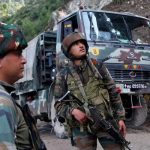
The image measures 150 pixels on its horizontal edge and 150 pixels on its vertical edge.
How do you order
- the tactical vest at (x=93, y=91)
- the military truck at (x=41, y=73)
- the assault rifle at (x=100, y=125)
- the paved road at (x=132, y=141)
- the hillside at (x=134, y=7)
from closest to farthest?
the assault rifle at (x=100, y=125) → the tactical vest at (x=93, y=91) → the paved road at (x=132, y=141) → the military truck at (x=41, y=73) → the hillside at (x=134, y=7)

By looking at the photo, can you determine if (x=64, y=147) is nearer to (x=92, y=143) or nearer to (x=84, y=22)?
(x=84, y=22)

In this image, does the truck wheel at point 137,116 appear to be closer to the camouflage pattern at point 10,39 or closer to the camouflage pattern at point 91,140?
the camouflage pattern at point 91,140

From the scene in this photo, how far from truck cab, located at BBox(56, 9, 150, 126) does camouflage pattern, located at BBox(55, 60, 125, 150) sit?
409 cm

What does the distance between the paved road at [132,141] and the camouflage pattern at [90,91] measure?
3262mm

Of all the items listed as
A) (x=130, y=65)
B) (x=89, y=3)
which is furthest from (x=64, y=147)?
(x=89, y=3)

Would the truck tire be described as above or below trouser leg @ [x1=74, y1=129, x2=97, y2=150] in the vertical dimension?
below

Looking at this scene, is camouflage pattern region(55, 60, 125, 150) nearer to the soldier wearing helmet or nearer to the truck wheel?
the soldier wearing helmet

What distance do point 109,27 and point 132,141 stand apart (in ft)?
7.53

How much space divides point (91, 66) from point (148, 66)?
5.02 metres

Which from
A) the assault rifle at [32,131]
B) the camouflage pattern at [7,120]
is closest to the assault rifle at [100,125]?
the assault rifle at [32,131]

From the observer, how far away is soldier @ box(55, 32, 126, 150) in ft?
10.9

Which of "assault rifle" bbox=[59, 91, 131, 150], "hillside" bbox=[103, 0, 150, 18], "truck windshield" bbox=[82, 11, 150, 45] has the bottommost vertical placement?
"assault rifle" bbox=[59, 91, 131, 150]

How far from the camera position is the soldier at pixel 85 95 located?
3.31 m

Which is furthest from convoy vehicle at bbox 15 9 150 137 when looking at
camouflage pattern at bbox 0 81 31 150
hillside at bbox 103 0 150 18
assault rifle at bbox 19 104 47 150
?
hillside at bbox 103 0 150 18
